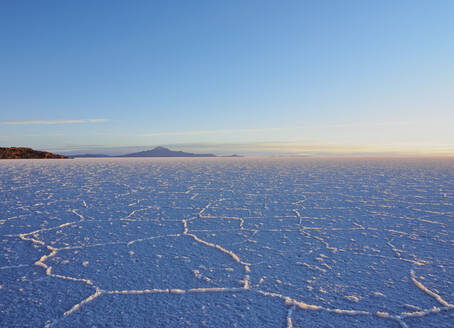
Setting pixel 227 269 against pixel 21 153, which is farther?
pixel 21 153

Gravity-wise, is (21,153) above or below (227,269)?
above

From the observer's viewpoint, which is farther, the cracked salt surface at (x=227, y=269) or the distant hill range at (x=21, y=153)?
the distant hill range at (x=21, y=153)

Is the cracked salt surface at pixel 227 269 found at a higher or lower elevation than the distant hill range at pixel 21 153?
lower

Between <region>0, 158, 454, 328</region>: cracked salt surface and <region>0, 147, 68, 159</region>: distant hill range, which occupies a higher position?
<region>0, 147, 68, 159</region>: distant hill range

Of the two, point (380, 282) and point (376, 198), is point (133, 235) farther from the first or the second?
point (376, 198)

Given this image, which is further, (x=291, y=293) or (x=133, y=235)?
(x=133, y=235)

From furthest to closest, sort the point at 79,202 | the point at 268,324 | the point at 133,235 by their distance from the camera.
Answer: the point at 79,202 < the point at 133,235 < the point at 268,324

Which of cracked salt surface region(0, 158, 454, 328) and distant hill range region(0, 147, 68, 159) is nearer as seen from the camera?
cracked salt surface region(0, 158, 454, 328)


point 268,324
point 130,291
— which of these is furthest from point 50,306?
point 268,324
